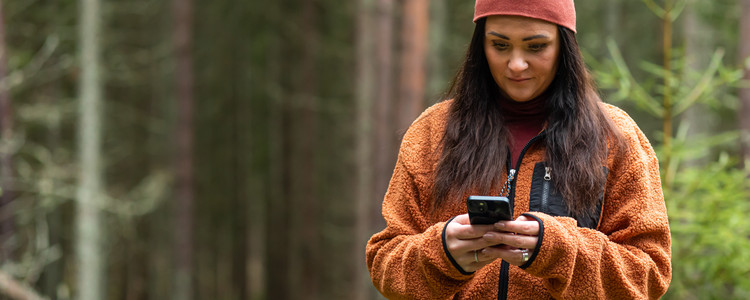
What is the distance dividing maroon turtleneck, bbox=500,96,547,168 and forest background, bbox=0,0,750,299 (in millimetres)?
301

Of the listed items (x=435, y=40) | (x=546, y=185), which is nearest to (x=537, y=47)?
(x=546, y=185)

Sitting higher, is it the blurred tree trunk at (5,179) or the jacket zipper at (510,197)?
the jacket zipper at (510,197)

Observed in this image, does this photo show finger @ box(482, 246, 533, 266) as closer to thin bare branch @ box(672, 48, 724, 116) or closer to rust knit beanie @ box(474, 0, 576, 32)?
rust knit beanie @ box(474, 0, 576, 32)

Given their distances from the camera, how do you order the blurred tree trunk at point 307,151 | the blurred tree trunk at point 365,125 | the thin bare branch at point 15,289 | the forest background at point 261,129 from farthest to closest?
the blurred tree trunk at point 307,151
the blurred tree trunk at point 365,125
the thin bare branch at point 15,289
the forest background at point 261,129

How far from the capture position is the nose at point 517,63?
1.96 meters

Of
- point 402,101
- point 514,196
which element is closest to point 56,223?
point 402,101

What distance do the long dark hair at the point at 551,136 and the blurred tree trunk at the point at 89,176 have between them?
9414 millimetres

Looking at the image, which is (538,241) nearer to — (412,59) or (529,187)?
(529,187)

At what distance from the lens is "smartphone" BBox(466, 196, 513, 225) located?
5.40 feet

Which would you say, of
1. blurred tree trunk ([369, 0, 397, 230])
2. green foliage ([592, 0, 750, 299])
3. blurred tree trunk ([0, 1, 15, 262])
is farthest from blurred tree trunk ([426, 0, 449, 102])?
green foliage ([592, 0, 750, 299])

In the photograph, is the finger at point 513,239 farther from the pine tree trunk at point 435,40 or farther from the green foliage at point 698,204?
the pine tree trunk at point 435,40

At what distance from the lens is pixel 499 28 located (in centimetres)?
198

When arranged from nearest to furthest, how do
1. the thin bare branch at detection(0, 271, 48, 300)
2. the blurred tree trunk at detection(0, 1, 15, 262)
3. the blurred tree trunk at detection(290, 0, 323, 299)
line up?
the thin bare branch at detection(0, 271, 48, 300) < the blurred tree trunk at detection(0, 1, 15, 262) < the blurred tree trunk at detection(290, 0, 323, 299)

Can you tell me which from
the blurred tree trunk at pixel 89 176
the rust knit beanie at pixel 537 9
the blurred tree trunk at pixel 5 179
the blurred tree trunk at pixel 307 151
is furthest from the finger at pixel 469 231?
the blurred tree trunk at pixel 307 151
